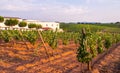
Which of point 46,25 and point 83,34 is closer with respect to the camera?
point 83,34

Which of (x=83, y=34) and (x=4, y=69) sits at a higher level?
(x=83, y=34)

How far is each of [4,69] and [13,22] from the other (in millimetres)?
42485

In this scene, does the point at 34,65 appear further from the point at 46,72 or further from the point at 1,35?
the point at 1,35

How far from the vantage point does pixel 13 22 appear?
58.0 meters

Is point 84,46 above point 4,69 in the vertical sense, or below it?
above

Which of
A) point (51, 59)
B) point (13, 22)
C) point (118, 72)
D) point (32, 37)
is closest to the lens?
point (118, 72)

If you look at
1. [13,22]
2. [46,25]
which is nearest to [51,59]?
[13,22]

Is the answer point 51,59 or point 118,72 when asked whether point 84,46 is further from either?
point 51,59

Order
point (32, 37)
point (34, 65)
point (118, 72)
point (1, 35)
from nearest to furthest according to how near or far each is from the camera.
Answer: point (118, 72) < point (34, 65) < point (32, 37) < point (1, 35)

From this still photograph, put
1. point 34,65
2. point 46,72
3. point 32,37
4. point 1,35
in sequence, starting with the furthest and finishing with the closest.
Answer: point 1,35
point 32,37
point 34,65
point 46,72

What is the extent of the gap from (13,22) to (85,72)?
43532 mm

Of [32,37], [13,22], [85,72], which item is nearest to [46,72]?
[85,72]

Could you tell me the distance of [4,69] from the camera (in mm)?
16328


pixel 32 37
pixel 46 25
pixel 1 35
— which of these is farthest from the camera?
pixel 46 25
